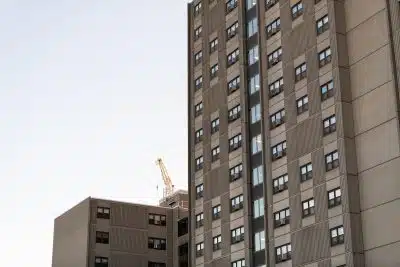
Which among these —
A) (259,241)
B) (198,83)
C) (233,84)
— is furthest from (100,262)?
(259,241)

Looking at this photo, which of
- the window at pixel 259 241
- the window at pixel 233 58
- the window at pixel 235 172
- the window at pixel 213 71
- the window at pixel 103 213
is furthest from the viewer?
the window at pixel 103 213

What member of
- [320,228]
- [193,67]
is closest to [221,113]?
[193,67]

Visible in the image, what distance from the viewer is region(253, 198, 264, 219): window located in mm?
95875

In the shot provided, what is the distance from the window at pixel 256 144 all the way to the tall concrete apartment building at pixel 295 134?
20 centimetres

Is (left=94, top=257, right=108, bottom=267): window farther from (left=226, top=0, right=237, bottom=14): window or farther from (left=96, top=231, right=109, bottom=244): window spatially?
(left=226, top=0, right=237, bottom=14): window

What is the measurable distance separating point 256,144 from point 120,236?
37.6m

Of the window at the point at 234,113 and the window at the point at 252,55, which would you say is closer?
the window at the point at 252,55

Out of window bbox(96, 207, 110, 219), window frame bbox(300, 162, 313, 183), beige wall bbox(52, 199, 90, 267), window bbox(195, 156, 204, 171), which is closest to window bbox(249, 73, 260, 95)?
window bbox(195, 156, 204, 171)

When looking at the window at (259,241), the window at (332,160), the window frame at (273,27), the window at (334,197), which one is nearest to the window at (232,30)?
the window frame at (273,27)

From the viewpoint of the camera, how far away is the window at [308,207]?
86.4 m

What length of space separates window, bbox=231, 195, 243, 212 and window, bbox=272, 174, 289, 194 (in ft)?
22.7

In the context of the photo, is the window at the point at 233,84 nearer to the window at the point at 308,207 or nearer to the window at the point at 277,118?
the window at the point at 277,118

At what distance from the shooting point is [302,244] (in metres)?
86.5

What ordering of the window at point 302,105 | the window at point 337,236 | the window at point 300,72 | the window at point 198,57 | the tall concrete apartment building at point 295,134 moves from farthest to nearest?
the window at point 198,57, the window at point 300,72, the window at point 302,105, the window at point 337,236, the tall concrete apartment building at point 295,134
